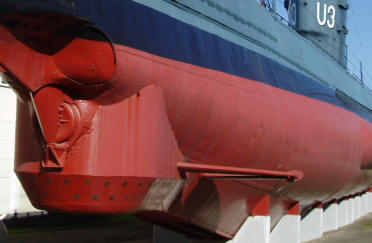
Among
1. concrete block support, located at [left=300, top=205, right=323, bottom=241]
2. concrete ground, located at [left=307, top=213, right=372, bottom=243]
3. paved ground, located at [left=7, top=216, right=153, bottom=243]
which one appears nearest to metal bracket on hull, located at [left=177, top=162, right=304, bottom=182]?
concrete block support, located at [left=300, top=205, right=323, bottom=241]

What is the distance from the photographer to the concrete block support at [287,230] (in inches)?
341

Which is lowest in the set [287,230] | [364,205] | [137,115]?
[364,205]

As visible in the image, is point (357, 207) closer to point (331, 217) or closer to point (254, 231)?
point (331, 217)

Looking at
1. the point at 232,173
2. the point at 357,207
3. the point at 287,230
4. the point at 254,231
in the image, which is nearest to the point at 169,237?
the point at 254,231

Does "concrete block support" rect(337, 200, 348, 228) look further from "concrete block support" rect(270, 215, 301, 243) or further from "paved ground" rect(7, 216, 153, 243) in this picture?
"paved ground" rect(7, 216, 153, 243)

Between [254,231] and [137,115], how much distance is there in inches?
136

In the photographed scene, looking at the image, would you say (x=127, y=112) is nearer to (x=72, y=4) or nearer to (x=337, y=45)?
(x=72, y=4)

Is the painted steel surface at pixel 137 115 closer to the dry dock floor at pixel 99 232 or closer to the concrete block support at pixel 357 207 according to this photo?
the dry dock floor at pixel 99 232

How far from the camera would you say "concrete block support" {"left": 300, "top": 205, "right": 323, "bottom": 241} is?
10.6 metres

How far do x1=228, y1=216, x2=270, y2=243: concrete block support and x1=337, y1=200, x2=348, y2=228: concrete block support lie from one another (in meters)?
6.30

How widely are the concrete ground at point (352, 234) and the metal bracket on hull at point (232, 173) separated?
12.8 ft

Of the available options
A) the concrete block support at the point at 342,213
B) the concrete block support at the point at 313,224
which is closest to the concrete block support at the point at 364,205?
the concrete block support at the point at 342,213

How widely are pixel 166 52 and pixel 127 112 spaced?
0.89m

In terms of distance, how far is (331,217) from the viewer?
12.4 m
